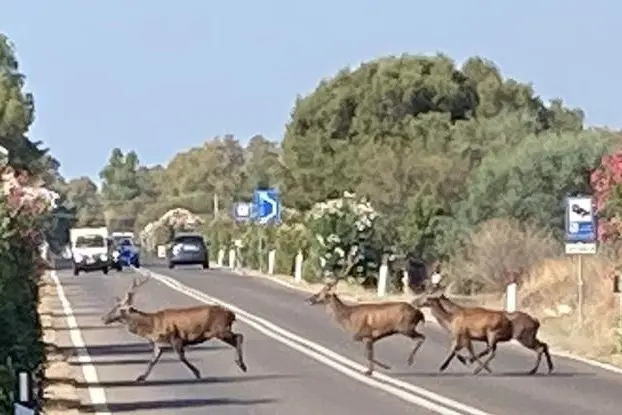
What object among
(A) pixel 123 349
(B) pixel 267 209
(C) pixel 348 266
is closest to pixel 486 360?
(A) pixel 123 349

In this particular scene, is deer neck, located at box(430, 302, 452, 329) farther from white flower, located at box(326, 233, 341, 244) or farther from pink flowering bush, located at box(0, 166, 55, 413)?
white flower, located at box(326, 233, 341, 244)

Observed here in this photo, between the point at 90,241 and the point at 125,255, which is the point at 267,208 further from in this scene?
the point at 125,255

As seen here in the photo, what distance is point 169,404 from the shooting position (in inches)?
832

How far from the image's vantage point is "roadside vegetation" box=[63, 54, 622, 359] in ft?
137

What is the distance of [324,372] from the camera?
1020 inches

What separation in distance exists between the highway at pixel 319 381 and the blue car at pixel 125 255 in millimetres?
39612

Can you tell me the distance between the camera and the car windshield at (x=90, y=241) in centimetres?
7256

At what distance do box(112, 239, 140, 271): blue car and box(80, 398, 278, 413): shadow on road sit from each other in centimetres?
5552

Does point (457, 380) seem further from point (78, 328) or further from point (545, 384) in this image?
point (78, 328)

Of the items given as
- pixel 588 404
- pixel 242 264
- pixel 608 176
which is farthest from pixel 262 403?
pixel 242 264

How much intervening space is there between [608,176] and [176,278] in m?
35.3

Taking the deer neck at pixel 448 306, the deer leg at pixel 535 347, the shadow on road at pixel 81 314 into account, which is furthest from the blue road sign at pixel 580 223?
the shadow on road at pixel 81 314

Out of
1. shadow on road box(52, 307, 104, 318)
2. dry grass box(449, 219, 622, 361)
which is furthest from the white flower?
shadow on road box(52, 307, 104, 318)

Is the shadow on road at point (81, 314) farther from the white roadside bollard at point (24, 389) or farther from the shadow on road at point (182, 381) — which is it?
the white roadside bollard at point (24, 389)
